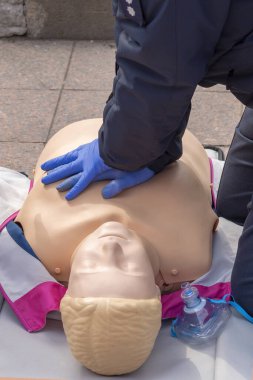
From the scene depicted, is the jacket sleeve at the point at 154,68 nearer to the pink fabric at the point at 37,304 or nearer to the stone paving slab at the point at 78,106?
the pink fabric at the point at 37,304

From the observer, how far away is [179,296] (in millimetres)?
1981

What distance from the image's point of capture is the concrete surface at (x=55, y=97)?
3.28m

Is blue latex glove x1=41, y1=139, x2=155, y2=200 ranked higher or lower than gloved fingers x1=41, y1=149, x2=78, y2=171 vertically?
higher

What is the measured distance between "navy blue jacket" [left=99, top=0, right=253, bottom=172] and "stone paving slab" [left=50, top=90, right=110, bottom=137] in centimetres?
151

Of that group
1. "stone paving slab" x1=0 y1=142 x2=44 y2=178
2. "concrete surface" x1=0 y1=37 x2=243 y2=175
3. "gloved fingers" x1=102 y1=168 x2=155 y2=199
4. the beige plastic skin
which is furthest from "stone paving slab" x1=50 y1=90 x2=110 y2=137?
the beige plastic skin

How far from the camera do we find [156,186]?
2084 mm

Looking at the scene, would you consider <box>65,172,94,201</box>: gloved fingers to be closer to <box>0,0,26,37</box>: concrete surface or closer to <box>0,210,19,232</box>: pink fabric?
<box>0,210,19,232</box>: pink fabric

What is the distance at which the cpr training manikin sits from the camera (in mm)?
1653

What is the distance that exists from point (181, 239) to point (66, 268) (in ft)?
1.10

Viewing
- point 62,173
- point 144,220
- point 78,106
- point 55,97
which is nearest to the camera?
point 144,220

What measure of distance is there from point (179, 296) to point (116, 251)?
299 mm

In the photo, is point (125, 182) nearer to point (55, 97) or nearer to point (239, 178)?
point (239, 178)

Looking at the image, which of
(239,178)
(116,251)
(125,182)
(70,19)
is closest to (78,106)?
(70,19)

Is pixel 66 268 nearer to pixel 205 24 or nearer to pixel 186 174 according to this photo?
pixel 186 174
